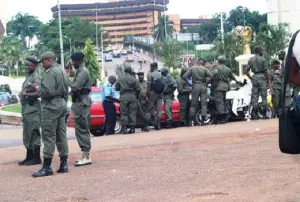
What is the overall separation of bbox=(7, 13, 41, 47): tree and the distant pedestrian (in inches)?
5204

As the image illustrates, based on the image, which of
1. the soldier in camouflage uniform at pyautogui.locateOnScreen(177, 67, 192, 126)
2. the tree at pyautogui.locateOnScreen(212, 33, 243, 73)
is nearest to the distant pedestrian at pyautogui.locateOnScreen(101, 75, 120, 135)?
the soldier in camouflage uniform at pyautogui.locateOnScreen(177, 67, 192, 126)

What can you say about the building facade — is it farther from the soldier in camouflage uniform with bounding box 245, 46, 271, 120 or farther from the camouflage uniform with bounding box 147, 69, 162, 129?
the soldier in camouflage uniform with bounding box 245, 46, 271, 120

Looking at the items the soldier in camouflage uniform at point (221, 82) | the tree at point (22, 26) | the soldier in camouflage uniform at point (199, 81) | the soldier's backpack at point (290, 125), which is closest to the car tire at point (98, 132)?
the soldier in camouflage uniform at point (199, 81)

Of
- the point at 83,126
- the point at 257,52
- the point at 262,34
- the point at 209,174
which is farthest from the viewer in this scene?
the point at 262,34

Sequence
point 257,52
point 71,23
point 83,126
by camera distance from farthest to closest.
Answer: point 71,23 < point 257,52 < point 83,126

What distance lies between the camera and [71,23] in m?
124

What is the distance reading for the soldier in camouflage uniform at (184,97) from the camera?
16.6 metres

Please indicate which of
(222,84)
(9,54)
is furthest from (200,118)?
(9,54)

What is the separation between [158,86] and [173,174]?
7364 millimetres

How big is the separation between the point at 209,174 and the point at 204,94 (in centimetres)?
781

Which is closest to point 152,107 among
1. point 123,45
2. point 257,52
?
point 257,52

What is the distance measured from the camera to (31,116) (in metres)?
10.3

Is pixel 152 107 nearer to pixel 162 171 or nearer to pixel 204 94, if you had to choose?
pixel 204 94

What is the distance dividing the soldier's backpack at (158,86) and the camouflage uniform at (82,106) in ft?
19.4
